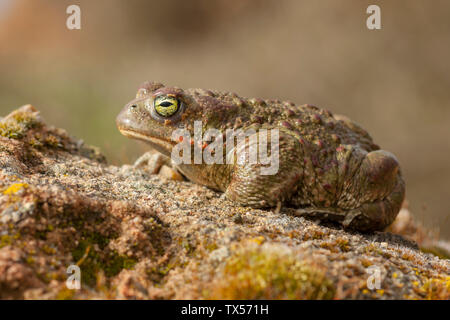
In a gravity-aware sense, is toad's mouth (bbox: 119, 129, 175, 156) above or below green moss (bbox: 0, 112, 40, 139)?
below

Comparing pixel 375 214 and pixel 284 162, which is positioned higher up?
pixel 284 162

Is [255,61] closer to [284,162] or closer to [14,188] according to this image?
[284,162]

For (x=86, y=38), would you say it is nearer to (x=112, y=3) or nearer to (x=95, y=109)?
(x=112, y=3)

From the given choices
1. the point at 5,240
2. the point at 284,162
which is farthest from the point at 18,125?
the point at 284,162

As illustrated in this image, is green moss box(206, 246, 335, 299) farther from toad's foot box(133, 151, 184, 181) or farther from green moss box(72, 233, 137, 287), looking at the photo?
toad's foot box(133, 151, 184, 181)

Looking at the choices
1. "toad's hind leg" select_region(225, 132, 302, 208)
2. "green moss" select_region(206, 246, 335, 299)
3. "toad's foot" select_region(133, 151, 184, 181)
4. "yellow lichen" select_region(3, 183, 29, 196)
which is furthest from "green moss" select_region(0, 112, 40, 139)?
"green moss" select_region(206, 246, 335, 299)

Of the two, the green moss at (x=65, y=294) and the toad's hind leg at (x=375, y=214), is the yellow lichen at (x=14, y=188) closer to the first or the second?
the green moss at (x=65, y=294)

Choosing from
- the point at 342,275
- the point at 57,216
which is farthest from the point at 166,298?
the point at 342,275
